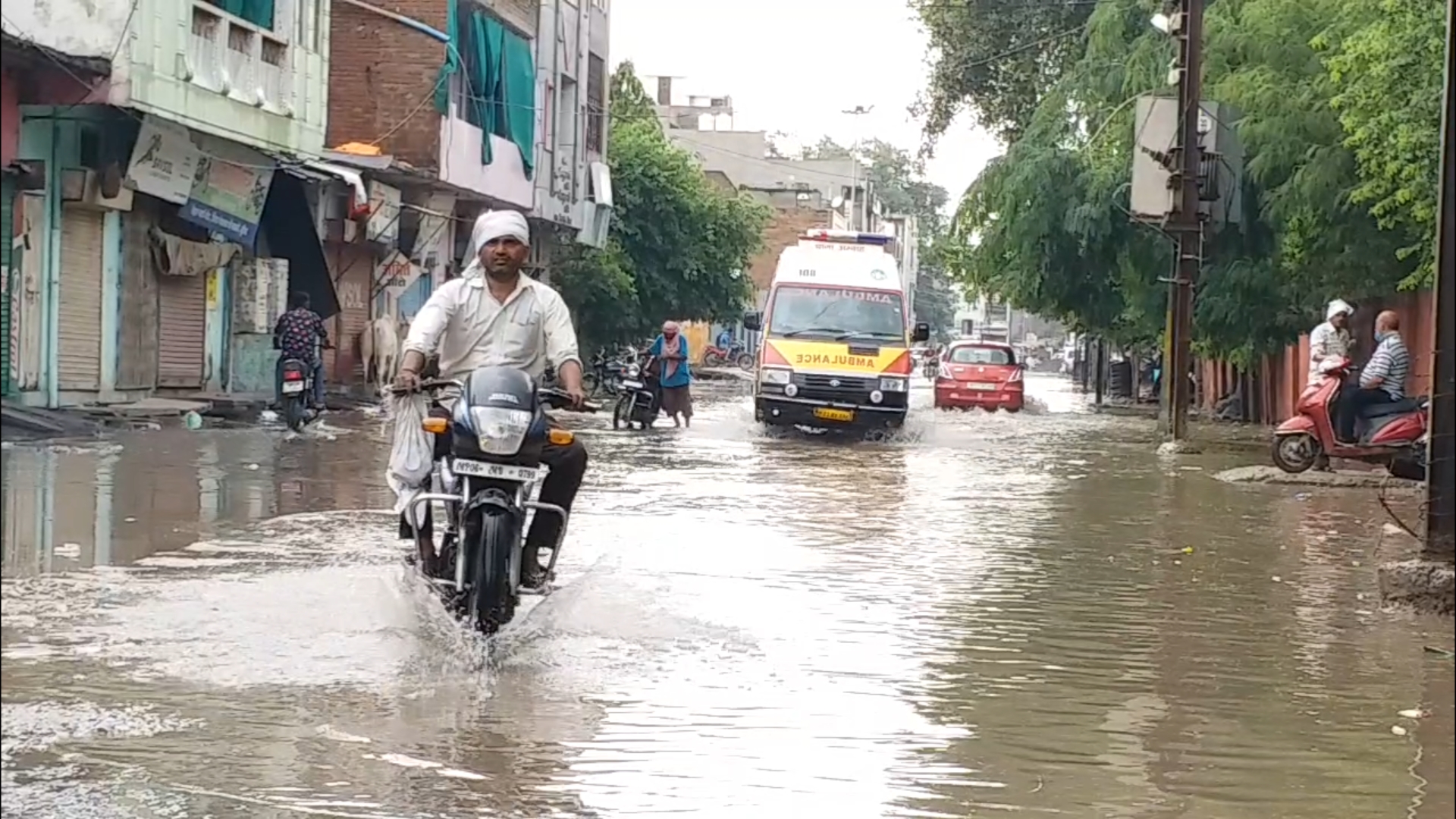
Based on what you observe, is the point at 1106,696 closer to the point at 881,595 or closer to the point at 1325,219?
the point at 881,595

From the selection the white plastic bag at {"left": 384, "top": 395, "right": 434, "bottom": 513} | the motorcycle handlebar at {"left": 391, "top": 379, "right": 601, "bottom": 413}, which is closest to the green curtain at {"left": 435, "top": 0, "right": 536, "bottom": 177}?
the white plastic bag at {"left": 384, "top": 395, "right": 434, "bottom": 513}

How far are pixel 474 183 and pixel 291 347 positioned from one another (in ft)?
37.9

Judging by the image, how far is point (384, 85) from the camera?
93.9ft

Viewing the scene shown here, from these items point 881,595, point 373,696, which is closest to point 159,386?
point 881,595

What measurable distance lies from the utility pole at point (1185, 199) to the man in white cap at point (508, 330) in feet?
51.2

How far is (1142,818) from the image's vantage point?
5.05 metres

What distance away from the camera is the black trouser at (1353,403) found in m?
15.5

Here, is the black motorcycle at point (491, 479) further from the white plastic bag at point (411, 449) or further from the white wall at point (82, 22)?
the white wall at point (82, 22)

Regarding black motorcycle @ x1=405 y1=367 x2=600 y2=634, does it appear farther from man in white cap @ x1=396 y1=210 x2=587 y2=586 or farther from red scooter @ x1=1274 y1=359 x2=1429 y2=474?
red scooter @ x1=1274 y1=359 x2=1429 y2=474

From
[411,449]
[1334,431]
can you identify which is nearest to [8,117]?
[411,449]

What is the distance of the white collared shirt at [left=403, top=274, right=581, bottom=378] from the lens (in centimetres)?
718

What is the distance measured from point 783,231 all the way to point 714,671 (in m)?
79.4

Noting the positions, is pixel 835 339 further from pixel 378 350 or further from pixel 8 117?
pixel 8 117

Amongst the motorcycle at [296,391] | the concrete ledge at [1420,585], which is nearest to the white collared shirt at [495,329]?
the concrete ledge at [1420,585]
